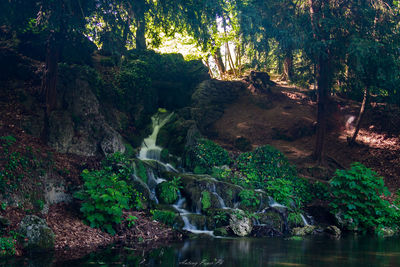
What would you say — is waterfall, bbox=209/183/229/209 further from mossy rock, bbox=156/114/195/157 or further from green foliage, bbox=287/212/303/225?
mossy rock, bbox=156/114/195/157

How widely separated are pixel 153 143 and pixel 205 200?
764 centimetres

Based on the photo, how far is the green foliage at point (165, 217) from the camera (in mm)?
10969

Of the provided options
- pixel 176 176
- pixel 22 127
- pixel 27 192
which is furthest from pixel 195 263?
pixel 22 127

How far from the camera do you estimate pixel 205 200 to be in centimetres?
1255

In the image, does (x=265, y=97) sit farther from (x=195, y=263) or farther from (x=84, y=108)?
(x=195, y=263)

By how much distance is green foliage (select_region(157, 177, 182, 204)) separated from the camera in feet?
41.8

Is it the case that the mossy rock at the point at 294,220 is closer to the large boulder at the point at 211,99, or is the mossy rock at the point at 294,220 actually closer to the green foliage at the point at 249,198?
the green foliage at the point at 249,198

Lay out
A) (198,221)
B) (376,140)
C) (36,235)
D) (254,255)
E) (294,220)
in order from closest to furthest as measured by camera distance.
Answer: (254,255) → (36,235) → (198,221) → (294,220) → (376,140)

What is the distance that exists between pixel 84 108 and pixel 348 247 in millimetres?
12130

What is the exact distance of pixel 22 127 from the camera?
1280 cm

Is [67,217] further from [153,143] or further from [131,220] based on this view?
[153,143]

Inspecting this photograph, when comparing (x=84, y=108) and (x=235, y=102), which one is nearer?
(x=84, y=108)

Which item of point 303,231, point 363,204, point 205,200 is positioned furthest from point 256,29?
point 303,231

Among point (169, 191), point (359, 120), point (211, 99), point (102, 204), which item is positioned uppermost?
point (211, 99)
